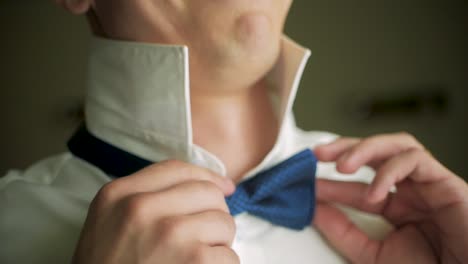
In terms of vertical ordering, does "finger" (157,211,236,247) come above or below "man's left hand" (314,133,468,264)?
above

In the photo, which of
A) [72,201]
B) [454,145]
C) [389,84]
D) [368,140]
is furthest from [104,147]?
[454,145]

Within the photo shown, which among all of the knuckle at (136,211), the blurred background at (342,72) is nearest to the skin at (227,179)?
the knuckle at (136,211)

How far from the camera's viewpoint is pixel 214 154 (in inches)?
24.3

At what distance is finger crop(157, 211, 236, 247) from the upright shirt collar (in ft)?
0.47

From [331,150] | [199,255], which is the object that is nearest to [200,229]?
[199,255]

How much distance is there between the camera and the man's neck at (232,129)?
614mm

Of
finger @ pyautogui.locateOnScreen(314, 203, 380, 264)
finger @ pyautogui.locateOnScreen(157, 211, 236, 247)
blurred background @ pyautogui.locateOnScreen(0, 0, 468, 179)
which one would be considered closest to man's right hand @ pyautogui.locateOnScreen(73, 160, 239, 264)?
finger @ pyautogui.locateOnScreen(157, 211, 236, 247)

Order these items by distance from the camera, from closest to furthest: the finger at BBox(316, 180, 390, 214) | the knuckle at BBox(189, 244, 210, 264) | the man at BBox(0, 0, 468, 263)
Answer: the knuckle at BBox(189, 244, 210, 264)
the man at BBox(0, 0, 468, 263)
the finger at BBox(316, 180, 390, 214)

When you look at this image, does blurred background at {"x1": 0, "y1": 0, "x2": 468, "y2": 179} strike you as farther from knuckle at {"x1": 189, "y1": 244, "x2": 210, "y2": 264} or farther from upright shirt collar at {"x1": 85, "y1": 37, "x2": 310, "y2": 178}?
knuckle at {"x1": 189, "y1": 244, "x2": 210, "y2": 264}

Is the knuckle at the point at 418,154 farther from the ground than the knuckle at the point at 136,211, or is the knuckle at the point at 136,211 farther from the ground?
the knuckle at the point at 136,211

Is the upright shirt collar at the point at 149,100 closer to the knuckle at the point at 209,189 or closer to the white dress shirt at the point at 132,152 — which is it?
the white dress shirt at the point at 132,152

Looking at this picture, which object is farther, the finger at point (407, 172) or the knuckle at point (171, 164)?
the finger at point (407, 172)

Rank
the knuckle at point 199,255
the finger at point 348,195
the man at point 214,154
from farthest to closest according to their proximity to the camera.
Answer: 1. the finger at point 348,195
2. the man at point 214,154
3. the knuckle at point 199,255

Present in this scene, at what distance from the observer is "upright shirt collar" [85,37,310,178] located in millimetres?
549
